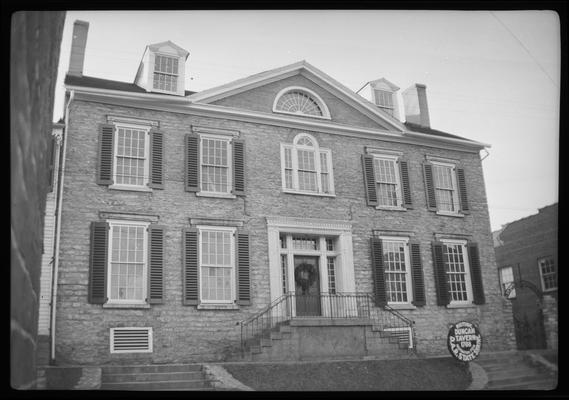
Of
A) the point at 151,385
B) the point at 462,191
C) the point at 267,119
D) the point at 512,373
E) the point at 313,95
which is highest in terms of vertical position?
the point at 313,95

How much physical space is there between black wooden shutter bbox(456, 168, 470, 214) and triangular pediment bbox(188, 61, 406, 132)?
142cm

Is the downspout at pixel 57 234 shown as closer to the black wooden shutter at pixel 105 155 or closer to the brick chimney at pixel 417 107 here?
the black wooden shutter at pixel 105 155

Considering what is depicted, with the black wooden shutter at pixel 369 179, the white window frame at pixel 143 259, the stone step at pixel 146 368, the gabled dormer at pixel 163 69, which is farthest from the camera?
the black wooden shutter at pixel 369 179

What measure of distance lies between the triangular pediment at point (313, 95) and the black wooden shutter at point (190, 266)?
2678 millimetres

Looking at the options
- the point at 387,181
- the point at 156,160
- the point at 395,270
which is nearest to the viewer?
the point at 156,160

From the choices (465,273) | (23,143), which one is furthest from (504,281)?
(23,143)

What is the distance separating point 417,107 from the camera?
44.8 feet

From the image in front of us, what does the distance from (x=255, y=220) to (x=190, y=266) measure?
145 centimetres

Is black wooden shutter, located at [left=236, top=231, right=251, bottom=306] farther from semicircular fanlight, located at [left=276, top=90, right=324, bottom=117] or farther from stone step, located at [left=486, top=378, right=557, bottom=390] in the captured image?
stone step, located at [left=486, top=378, right=557, bottom=390]

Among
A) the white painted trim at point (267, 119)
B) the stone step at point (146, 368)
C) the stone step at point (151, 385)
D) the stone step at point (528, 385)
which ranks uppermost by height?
the white painted trim at point (267, 119)

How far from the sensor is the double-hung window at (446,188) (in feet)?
39.9

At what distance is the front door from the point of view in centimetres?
1099

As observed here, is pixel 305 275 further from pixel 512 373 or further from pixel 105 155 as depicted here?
pixel 105 155

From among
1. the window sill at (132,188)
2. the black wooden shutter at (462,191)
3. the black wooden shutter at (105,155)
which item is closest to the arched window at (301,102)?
the black wooden shutter at (462,191)
